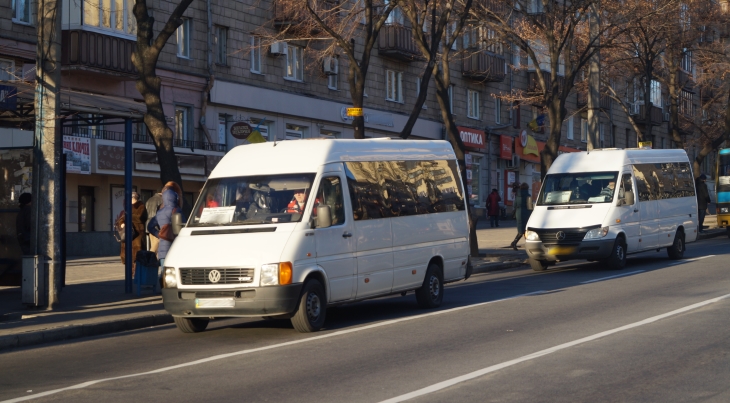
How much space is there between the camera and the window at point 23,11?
86.4ft

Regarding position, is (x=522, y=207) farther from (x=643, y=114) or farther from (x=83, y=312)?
(x=643, y=114)

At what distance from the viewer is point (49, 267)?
1428 cm

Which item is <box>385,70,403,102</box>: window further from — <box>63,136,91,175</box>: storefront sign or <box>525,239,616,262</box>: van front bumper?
<box>525,239,616,262</box>: van front bumper

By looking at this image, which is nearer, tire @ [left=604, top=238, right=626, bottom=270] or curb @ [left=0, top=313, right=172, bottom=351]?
curb @ [left=0, top=313, right=172, bottom=351]

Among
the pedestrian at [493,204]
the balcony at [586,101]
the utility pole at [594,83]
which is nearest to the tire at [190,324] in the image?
the utility pole at [594,83]

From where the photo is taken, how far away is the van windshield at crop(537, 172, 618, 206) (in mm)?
20828

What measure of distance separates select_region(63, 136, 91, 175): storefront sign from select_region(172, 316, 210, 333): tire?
1644 centimetres

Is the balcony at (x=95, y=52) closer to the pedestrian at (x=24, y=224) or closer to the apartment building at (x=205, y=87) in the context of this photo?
the apartment building at (x=205, y=87)

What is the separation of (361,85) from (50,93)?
7747 millimetres

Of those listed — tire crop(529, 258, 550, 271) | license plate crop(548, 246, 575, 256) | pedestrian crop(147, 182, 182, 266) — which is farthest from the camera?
tire crop(529, 258, 550, 271)

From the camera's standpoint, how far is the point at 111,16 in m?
28.2

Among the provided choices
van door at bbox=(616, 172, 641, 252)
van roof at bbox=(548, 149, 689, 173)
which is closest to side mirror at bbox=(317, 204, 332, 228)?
van door at bbox=(616, 172, 641, 252)

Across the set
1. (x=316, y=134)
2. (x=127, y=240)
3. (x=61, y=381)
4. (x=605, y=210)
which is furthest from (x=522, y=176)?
(x=61, y=381)

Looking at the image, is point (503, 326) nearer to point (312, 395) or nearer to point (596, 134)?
point (312, 395)
